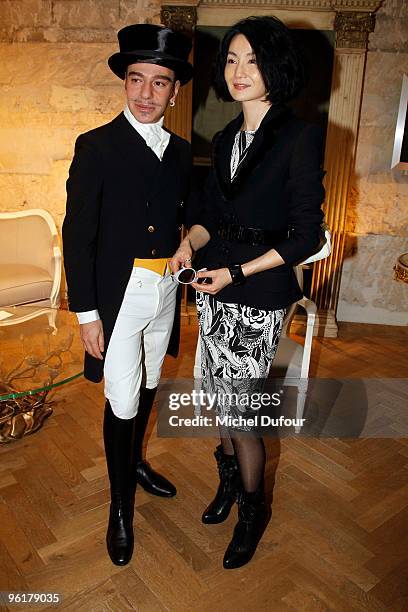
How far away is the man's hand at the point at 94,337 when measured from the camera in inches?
71.6

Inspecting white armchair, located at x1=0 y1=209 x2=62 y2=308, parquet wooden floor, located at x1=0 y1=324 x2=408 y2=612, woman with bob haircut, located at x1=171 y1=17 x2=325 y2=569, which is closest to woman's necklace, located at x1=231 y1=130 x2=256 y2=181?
woman with bob haircut, located at x1=171 y1=17 x2=325 y2=569

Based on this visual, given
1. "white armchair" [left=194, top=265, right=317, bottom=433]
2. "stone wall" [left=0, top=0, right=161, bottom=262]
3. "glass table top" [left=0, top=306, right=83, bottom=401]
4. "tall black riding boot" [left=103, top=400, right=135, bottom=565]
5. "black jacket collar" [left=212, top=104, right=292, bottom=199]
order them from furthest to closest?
"stone wall" [left=0, top=0, right=161, bottom=262], "white armchair" [left=194, top=265, right=317, bottom=433], "glass table top" [left=0, top=306, right=83, bottom=401], "tall black riding boot" [left=103, top=400, right=135, bottom=565], "black jacket collar" [left=212, top=104, right=292, bottom=199]

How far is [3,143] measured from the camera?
4781 millimetres

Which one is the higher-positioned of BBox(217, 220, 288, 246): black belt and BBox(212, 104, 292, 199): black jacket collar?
BBox(212, 104, 292, 199): black jacket collar

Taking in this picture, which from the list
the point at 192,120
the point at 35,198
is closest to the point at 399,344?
the point at 192,120

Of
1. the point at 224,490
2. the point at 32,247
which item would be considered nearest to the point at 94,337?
the point at 224,490

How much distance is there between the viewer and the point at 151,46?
171cm

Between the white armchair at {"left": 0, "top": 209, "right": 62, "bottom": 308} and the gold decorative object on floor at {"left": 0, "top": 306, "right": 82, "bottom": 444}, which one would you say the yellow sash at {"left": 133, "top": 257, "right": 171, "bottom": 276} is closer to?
the gold decorative object on floor at {"left": 0, "top": 306, "right": 82, "bottom": 444}

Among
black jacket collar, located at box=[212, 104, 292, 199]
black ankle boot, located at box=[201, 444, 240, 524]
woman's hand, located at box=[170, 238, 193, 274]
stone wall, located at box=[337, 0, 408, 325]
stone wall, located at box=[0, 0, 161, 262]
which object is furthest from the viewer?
stone wall, located at box=[0, 0, 161, 262]

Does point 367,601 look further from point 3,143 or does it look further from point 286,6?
point 3,143

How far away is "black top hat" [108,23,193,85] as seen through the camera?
66.8 inches

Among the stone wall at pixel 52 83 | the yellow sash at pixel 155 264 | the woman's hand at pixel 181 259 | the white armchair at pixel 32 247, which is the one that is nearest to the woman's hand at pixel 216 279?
the woman's hand at pixel 181 259

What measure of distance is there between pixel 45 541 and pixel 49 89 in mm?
3921

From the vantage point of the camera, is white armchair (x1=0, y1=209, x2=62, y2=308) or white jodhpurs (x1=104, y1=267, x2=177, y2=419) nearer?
white jodhpurs (x1=104, y1=267, x2=177, y2=419)
